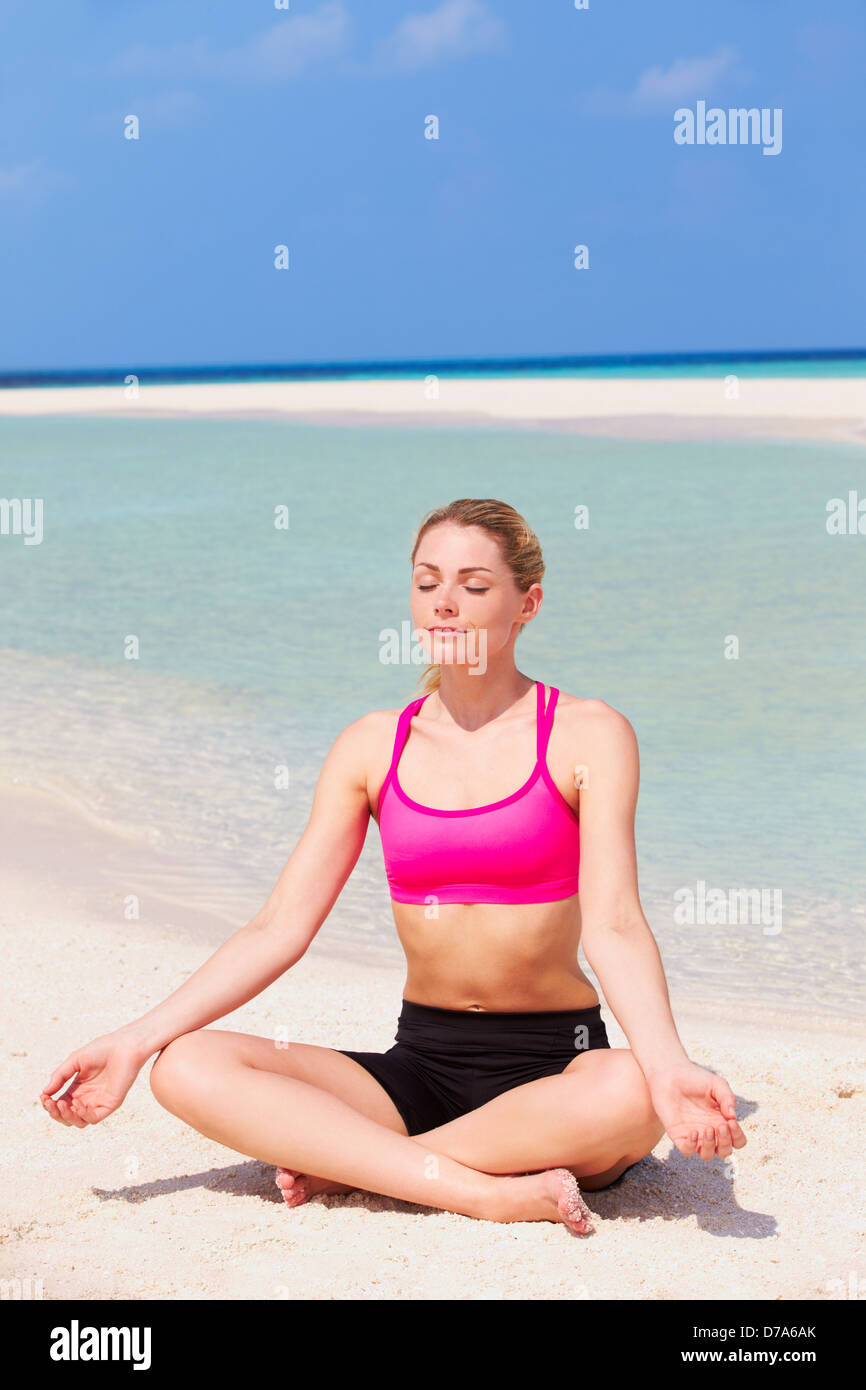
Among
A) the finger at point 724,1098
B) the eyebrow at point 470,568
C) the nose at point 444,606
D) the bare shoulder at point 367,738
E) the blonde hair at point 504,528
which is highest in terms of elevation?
the blonde hair at point 504,528

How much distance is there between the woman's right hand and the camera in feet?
10.6

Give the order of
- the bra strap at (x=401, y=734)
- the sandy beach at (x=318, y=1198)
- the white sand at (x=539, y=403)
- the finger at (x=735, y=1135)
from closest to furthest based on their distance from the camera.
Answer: the finger at (x=735, y=1135) < the sandy beach at (x=318, y=1198) < the bra strap at (x=401, y=734) < the white sand at (x=539, y=403)

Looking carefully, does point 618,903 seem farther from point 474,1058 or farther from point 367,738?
point 367,738

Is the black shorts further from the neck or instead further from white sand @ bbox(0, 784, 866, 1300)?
the neck

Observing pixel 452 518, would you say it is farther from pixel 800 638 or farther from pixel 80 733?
pixel 800 638

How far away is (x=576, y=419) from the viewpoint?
1463 inches

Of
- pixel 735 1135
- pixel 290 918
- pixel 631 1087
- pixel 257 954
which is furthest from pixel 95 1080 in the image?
pixel 735 1135

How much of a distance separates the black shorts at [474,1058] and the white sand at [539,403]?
25.7 metres

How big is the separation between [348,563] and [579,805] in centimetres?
1118

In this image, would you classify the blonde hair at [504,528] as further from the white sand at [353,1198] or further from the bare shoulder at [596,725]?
the white sand at [353,1198]

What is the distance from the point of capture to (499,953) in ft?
11.0

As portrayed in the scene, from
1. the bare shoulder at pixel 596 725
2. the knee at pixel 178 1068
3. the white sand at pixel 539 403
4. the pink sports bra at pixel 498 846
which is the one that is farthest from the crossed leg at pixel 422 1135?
the white sand at pixel 539 403

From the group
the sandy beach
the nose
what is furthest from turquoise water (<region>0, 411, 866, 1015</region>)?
the nose

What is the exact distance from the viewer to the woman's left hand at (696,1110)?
9.35ft
